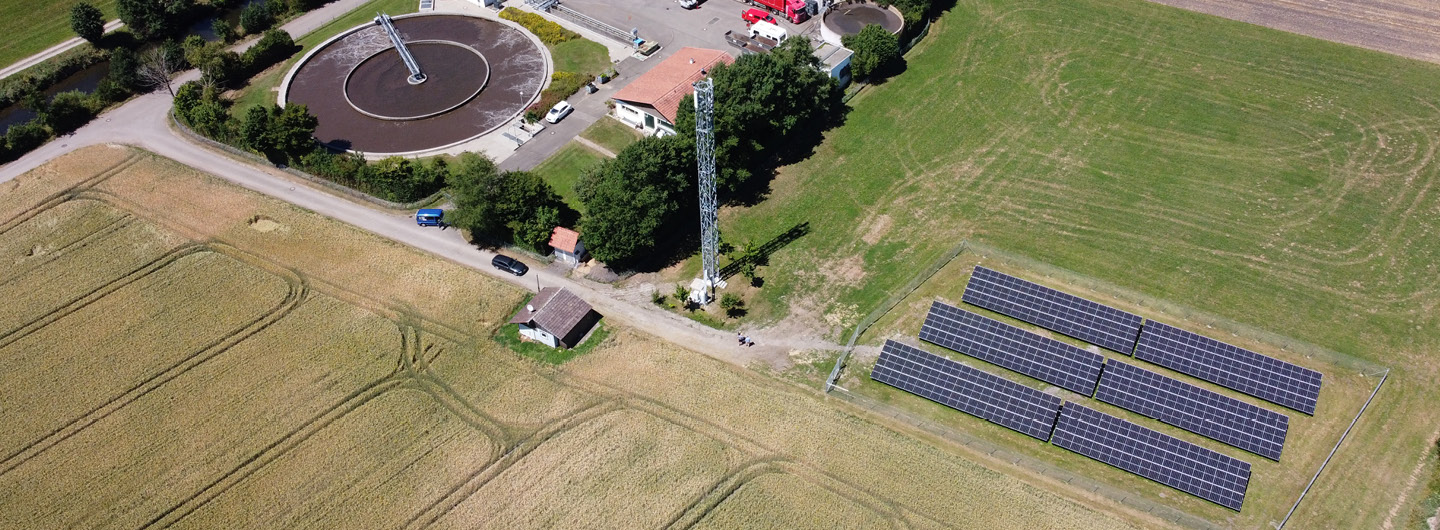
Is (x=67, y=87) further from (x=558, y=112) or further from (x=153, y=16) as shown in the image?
(x=558, y=112)

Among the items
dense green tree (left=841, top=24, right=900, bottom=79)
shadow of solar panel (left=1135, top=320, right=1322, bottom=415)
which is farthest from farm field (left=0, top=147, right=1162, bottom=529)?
dense green tree (left=841, top=24, right=900, bottom=79)

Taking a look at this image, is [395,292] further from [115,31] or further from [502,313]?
[115,31]

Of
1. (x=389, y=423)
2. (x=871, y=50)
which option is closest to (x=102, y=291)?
(x=389, y=423)

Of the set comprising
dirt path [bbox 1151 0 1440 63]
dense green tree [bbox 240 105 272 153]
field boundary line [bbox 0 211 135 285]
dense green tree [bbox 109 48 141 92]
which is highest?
dense green tree [bbox 109 48 141 92]

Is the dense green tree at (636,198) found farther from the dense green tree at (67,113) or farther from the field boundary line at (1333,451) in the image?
the dense green tree at (67,113)

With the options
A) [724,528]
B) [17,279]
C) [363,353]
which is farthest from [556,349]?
[17,279]

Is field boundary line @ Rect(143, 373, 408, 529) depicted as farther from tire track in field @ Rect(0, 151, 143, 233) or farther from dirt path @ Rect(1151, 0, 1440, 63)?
dirt path @ Rect(1151, 0, 1440, 63)
